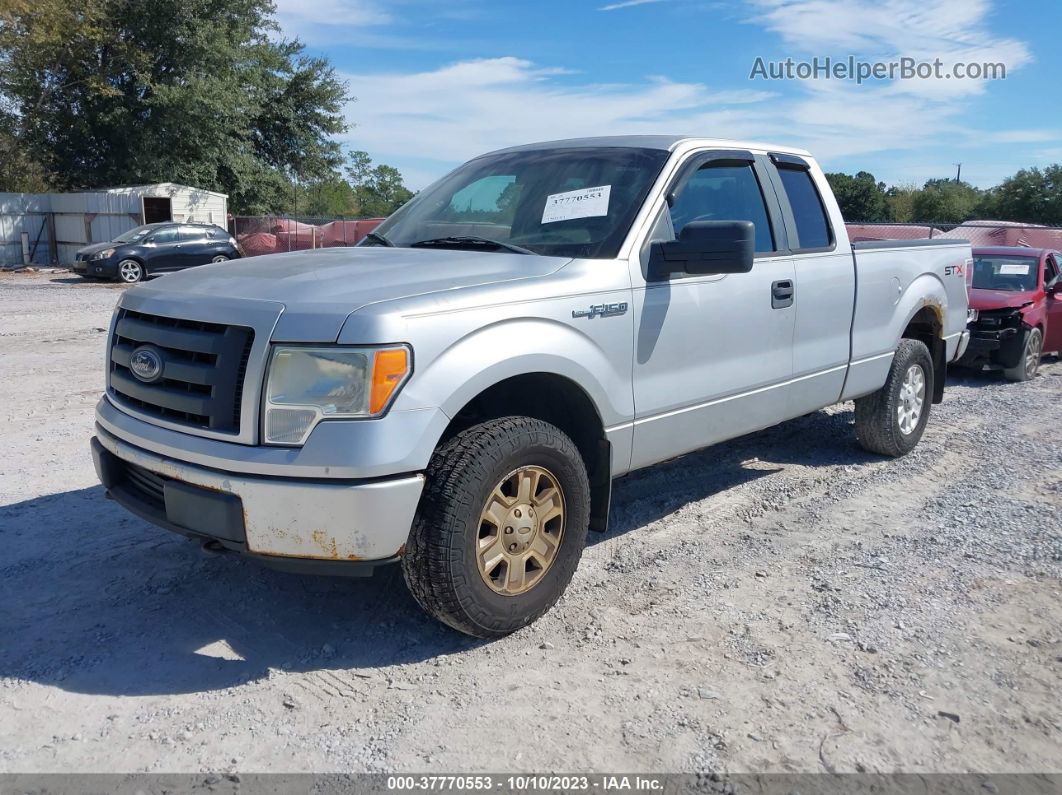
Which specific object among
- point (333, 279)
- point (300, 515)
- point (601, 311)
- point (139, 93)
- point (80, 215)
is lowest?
point (300, 515)

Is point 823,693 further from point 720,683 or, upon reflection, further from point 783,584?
point 783,584

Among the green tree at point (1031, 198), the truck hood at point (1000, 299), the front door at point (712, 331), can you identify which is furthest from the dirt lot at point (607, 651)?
the green tree at point (1031, 198)

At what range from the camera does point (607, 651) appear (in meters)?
3.56

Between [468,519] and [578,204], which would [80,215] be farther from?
[468,519]

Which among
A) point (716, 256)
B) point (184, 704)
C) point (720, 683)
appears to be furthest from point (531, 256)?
point (184, 704)

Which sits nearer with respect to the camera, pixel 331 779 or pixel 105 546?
pixel 331 779

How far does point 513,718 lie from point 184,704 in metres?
1.16

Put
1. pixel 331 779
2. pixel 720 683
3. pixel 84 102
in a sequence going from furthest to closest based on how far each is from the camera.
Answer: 1. pixel 84 102
2. pixel 720 683
3. pixel 331 779

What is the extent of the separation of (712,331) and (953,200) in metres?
58.0

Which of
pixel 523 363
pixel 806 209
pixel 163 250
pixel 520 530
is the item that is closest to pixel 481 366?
pixel 523 363

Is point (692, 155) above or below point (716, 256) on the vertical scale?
above

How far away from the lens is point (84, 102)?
3177 cm

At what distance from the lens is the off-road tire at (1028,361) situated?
10.4 m

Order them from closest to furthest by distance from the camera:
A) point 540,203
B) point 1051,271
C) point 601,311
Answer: point 601,311 < point 540,203 < point 1051,271
